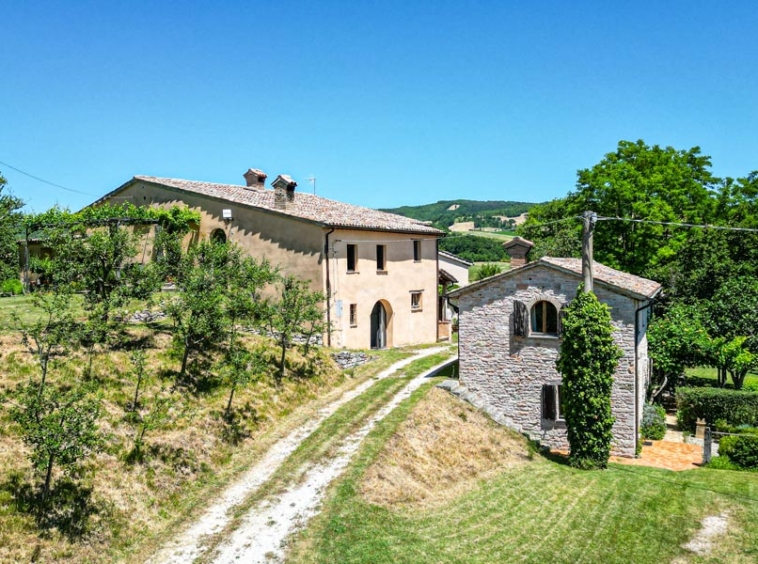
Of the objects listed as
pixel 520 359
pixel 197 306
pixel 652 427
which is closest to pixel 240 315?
pixel 197 306

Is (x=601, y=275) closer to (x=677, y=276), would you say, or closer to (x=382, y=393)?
(x=382, y=393)

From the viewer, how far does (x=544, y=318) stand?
71.8 ft

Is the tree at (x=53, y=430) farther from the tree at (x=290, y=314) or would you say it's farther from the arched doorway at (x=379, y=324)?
the arched doorway at (x=379, y=324)

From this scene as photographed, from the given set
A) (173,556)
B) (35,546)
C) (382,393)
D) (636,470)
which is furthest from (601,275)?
(35,546)

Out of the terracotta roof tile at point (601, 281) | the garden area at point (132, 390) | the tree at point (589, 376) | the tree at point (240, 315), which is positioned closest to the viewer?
the garden area at point (132, 390)

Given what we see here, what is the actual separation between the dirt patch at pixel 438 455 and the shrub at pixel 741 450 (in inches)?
278

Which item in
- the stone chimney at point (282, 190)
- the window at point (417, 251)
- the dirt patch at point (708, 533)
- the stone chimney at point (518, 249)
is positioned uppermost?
the stone chimney at point (282, 190)

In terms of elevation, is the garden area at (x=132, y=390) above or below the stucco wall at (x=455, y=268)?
below

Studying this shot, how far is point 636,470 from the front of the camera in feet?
63.2

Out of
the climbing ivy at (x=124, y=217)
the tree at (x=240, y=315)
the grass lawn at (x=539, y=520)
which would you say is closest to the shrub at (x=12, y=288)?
the climbing ivy at (x=124, y=217)

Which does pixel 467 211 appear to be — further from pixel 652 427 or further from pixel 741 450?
pixel 741 450

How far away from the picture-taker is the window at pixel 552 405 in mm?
21766

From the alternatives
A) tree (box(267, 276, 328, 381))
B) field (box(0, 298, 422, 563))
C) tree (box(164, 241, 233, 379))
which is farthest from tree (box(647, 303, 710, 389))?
tree (box(164, 241, 233, 379))

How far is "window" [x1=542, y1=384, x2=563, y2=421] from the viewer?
21.8 metres
